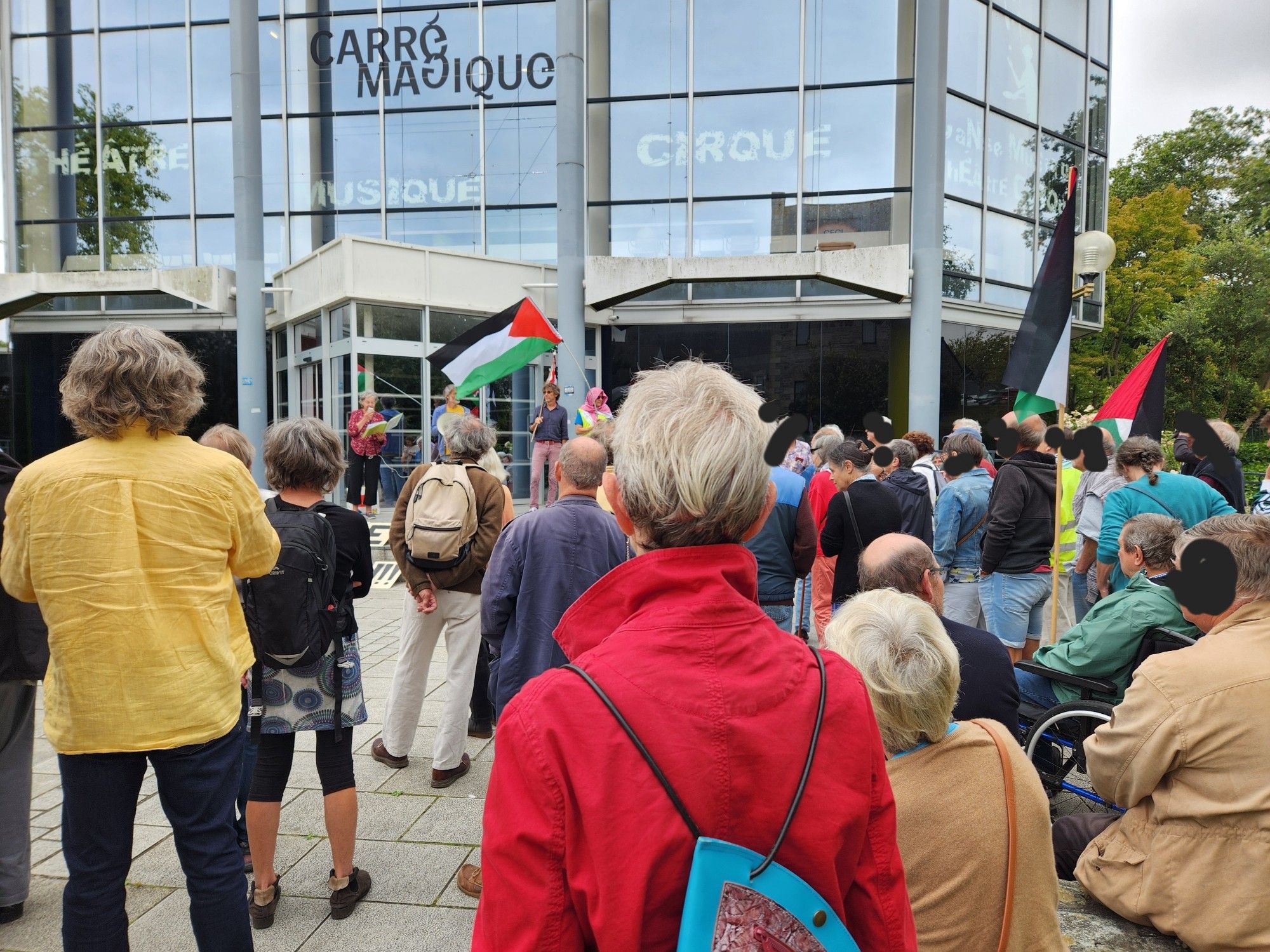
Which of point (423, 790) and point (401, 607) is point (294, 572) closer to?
point (423, 790)

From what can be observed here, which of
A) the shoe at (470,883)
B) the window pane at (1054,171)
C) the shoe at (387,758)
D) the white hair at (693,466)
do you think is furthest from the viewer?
the window pane at (1054,171)

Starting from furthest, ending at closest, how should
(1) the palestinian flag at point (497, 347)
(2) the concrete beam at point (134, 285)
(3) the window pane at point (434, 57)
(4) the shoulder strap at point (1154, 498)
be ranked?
(3) the window pane at point (434, 57) < (2) the concrete beam at point (134, 285) < (1) the palestinian flag at point (497, 347) < (4) the shoulder strap at point (1154, 498)

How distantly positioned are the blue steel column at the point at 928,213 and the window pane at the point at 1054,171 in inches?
175

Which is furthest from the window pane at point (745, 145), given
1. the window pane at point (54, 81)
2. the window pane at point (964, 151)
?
the window pane at point (54, 81)

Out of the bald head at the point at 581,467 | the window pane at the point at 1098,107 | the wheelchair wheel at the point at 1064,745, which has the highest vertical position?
the window pane at the point at 1098,107

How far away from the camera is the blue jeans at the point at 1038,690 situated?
425cm

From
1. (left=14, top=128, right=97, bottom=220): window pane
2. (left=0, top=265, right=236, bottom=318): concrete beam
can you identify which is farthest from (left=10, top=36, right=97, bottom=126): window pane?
(left=0, top=265, right=236, bottom=318): concrete beam

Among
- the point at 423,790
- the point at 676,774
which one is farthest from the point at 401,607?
the point at 676,774

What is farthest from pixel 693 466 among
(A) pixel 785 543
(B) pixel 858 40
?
(B) pixel 858 40

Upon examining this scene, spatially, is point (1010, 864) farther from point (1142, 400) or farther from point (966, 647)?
point (1142, 400)

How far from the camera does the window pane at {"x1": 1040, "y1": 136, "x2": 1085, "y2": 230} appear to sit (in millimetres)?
18672

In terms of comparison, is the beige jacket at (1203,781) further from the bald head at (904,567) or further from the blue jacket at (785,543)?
the blue jacket at (785,543)

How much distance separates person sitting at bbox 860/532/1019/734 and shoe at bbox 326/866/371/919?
2291mm

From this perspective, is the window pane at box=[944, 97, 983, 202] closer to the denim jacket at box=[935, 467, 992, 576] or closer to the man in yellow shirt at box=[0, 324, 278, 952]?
the denim jacket at box=[935, 467, 992, 576]
